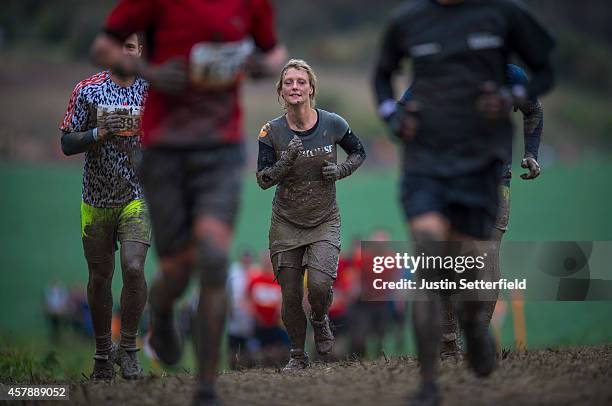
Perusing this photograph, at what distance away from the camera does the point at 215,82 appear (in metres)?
6.01

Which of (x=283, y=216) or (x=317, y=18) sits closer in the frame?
(x=283, y=216)

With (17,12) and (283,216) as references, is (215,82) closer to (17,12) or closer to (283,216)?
(283,216)

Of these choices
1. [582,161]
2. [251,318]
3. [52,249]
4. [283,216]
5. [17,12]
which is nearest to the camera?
[283,216]

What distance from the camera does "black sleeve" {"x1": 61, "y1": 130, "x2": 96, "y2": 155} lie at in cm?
824

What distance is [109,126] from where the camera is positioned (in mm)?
8203

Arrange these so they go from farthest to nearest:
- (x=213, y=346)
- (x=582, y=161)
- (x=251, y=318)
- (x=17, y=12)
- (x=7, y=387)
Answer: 1. (x=17, y=12)
2. (x=582, y=161)
3. (x=251, y=318)
4. (x=7, y=387)
5. (x=213, y=346)

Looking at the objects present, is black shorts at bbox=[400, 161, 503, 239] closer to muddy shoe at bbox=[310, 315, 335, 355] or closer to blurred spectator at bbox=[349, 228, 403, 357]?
muddy shoe at bbox=[310, 315, 335, 355]

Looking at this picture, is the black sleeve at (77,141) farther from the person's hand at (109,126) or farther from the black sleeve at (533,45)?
the black sleeve at (533,45)

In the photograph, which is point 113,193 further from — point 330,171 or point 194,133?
point 194,133

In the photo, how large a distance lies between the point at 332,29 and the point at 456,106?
72.6m

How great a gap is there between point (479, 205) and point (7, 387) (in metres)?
4.00

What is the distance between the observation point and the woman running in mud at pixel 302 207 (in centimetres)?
895

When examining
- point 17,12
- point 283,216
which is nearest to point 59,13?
point 17,12

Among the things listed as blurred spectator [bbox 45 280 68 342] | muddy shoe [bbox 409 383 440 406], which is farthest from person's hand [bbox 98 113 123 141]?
blurred spectator [bbox 45 280 68 342]
